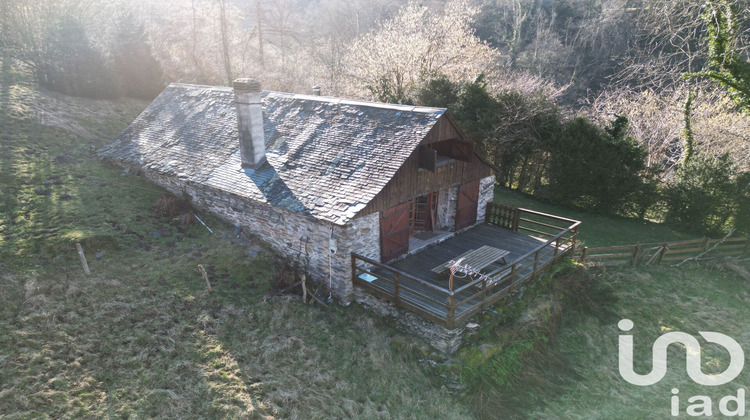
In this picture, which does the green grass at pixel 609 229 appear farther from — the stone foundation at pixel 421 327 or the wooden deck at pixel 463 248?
the stone foundation at pixel 421 327

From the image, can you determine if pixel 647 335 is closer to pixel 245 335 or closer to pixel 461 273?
pixel 461 273

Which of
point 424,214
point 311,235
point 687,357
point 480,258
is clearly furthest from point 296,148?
point 687,357

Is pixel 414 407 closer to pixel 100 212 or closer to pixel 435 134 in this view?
pixel 435 134

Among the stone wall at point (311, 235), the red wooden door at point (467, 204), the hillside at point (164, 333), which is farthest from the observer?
the red wooden door at point (467, 204)

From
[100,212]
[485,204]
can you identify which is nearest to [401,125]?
[485,204]

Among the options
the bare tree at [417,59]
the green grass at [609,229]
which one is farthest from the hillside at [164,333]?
the bare tree at [417,59]

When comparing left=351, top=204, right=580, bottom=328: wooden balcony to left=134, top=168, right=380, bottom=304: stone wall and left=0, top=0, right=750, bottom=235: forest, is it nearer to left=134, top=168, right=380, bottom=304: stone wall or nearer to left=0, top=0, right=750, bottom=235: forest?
left=134, top=168, right=380, bottom=304: stone wall

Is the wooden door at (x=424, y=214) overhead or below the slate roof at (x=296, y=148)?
below
